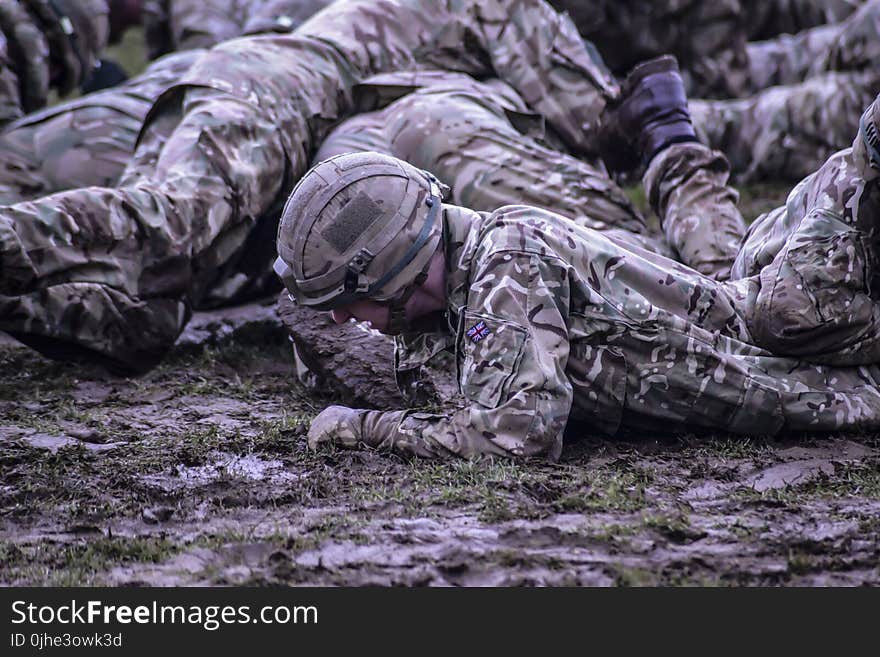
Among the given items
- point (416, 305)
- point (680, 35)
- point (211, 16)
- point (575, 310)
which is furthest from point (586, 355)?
point (211, 16)

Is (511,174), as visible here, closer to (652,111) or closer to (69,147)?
(652,111)

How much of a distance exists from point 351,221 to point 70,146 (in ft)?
10.3

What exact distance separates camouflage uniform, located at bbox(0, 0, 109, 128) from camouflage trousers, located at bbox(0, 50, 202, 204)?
298 mm

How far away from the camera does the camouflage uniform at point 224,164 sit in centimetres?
520

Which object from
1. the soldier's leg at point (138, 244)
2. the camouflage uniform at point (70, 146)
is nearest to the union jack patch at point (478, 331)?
the soldier's leg at point (138, 244)

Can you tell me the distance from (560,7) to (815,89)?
1899mm

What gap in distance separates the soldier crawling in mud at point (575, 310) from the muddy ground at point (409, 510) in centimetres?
11

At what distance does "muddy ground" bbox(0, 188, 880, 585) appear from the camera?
310cm

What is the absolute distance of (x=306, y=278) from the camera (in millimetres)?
3955

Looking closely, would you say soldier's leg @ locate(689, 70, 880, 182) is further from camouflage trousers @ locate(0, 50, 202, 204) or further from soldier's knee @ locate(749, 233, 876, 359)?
soldier's knee @ locate(749, 233, 876, 359)

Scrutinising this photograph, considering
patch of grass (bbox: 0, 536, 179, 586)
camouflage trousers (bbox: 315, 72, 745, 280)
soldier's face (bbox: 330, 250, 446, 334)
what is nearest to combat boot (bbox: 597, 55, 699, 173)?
camouflage trousers (bbox: 315, 72, 745, 280)

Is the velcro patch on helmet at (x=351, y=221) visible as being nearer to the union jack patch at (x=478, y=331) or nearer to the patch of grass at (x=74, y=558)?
the union jack patch at (x=478, y=331)

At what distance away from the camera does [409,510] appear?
Answer: 3520mm

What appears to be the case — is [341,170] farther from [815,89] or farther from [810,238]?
[815,89]
